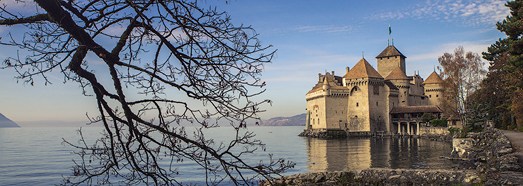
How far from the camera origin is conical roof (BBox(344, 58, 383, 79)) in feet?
233

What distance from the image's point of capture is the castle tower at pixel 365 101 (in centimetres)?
7069

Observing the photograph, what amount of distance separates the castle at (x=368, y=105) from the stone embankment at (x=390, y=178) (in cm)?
5501

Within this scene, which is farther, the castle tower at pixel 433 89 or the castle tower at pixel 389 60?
the castle tower at pixel 389 60

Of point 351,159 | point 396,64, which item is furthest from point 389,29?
point 351,159

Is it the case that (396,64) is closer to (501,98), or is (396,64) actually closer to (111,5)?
(501,98)

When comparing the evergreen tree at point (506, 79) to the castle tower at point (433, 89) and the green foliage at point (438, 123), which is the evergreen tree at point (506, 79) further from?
the castle tower at point (433, 89)

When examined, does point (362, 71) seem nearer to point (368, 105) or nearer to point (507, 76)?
point (368, 105)

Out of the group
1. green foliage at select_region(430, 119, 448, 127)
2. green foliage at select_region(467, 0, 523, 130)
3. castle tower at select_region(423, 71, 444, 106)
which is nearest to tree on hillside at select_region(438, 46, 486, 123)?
green foliage at select_region(467, 0, 523, 130)

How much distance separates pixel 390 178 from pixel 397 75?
63.9 metres

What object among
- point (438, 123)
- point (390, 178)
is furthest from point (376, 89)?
point (390, 178)

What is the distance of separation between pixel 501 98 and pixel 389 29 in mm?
48886

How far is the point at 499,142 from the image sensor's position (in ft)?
71.3

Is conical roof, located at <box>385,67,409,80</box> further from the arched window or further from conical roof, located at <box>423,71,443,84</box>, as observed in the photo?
the arched window

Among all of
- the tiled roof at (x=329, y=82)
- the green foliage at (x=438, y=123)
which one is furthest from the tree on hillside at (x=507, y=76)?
the tiled roof at (x=329, y=82)
